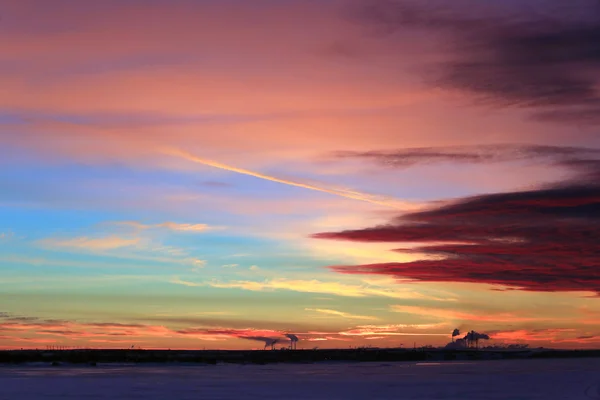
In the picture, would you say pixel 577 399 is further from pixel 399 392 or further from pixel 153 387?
pixel 153 387

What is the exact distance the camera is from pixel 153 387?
242ft

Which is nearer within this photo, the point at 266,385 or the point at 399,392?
the point at 399,392

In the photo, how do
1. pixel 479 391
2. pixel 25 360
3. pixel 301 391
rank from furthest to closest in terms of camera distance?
pixel 25 360, pixel 479 391, pixel 301 391

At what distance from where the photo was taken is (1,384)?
77312 mm

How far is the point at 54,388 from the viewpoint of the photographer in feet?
237

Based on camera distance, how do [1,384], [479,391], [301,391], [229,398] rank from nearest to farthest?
[229,398]
[301,391]
[479,391]
[1,384]

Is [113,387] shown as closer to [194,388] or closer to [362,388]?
[194,388]

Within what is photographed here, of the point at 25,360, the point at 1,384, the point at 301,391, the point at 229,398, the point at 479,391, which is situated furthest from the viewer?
the point at 25,360

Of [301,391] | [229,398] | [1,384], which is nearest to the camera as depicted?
[229,398]

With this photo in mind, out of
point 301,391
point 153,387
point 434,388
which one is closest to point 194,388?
point 153,387

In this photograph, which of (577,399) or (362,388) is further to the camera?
(362,388)

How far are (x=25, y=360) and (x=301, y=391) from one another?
120 m

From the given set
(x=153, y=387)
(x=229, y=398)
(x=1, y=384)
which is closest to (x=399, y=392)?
(x=229, y=398)

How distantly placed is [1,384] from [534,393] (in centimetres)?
4840
